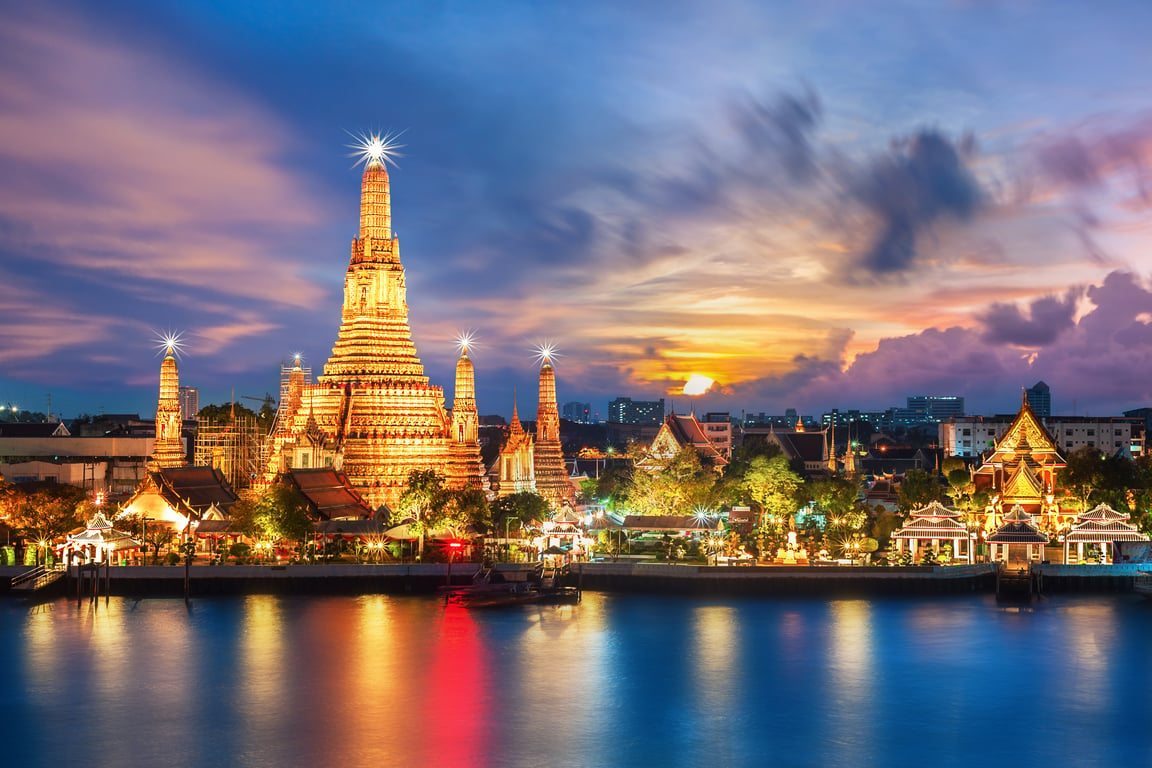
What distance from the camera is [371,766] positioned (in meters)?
32.0

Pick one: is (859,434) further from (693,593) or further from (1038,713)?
(1038,713)

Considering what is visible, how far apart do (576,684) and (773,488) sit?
92.3 ft

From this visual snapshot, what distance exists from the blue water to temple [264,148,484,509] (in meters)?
11.7

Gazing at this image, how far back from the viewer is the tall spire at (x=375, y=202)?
68.8 m

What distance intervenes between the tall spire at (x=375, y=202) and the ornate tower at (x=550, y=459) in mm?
14749

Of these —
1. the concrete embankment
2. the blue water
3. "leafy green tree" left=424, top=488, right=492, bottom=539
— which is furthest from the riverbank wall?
"leafy green tree" left=424, top=488, right=492, bottom=539

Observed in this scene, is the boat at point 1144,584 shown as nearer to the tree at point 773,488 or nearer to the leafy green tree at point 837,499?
the leafy green tree at point 837,499

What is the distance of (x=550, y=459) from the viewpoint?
76375 mm

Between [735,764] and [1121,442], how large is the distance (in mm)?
97403

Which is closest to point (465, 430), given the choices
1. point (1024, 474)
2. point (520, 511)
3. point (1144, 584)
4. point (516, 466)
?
point (516, 466)

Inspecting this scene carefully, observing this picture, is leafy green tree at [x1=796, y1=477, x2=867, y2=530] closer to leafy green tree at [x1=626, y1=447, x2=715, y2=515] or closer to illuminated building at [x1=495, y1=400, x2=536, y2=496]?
leafy green tree at [x1=626, y1=447, x2=715, y2=515]

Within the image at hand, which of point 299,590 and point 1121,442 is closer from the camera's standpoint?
point 299,590

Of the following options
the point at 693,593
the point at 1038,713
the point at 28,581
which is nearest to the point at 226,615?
the point at 28,581

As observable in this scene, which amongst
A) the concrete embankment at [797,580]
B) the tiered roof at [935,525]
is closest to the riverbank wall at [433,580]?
the concrete embankment at [797,580]
